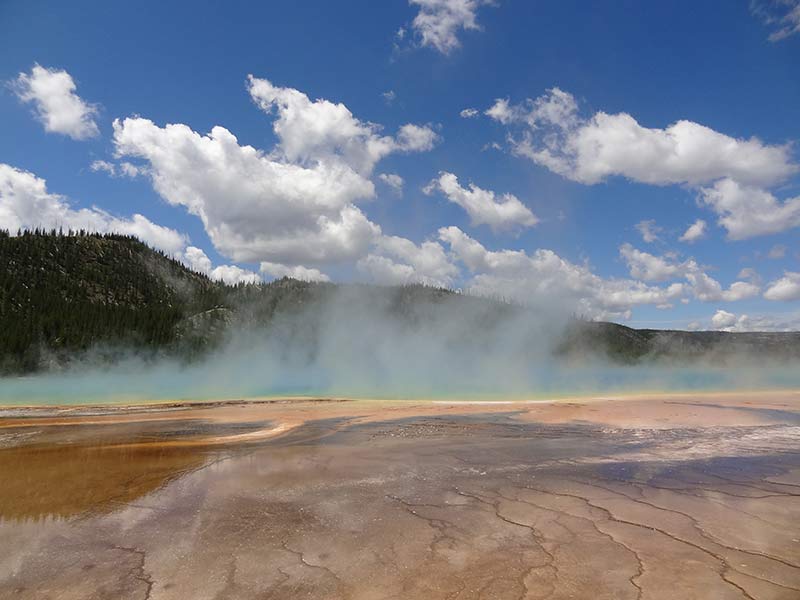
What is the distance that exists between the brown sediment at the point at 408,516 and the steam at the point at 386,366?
823 inches

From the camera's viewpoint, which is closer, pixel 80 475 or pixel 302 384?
pixel 80 475

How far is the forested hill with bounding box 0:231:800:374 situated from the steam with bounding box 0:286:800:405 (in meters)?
2.32

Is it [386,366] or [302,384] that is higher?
[386,366]

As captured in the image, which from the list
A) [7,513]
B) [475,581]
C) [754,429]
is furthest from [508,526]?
[754,429]

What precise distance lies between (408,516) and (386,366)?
196 feet

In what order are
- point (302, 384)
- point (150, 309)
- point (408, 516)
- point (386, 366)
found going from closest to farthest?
point (408, 516) → point (302, 384) → point (386, 366) → point (150, 309)

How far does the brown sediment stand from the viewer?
202 inches

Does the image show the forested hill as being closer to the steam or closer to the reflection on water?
the steam

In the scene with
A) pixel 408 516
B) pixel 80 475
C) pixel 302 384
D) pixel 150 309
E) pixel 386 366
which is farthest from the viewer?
pixel 150 309

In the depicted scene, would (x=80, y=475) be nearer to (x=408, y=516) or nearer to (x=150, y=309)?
(x=408, y=516)

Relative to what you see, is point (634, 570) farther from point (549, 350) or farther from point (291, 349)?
point (549, 350)

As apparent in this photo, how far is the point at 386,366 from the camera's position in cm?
6656

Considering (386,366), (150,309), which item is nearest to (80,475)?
(386,366)

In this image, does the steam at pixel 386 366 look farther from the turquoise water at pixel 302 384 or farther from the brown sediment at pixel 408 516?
the brown sediment at pixel 408 516
